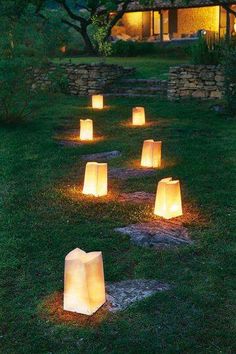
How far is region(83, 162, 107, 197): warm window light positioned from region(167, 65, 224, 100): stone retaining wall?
8.38 metres

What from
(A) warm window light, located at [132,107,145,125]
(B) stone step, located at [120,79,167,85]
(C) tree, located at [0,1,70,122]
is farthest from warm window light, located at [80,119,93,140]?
(B) stone step, located at [120,79,167,85]

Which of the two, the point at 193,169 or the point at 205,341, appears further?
the point at 193,169

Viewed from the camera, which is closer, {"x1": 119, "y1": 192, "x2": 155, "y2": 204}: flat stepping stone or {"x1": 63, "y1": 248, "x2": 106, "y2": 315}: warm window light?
{"x1": 63, "y1": 248, "x2": 106, "y2": 315}: warm window light

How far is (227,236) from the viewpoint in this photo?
471 centimetres

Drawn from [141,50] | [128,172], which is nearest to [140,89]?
[128,172]

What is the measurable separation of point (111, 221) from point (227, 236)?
119cm

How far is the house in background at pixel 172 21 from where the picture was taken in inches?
1153

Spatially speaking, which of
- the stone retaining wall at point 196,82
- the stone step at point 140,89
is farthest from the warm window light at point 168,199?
the stone step at point 140,89

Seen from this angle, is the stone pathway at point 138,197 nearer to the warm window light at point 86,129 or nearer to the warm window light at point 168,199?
the warm window light at point 168,199

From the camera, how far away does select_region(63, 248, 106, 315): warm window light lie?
3.37 m

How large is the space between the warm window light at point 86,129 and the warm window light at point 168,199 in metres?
4.66

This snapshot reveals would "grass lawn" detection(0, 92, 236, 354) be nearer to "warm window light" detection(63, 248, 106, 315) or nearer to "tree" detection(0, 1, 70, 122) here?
"warm window light" detection(63, 248, 106, 315)

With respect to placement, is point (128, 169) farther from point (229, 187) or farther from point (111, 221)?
→ point (111, 221)

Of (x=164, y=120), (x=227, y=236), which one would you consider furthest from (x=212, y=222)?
(x=164, y=120)
